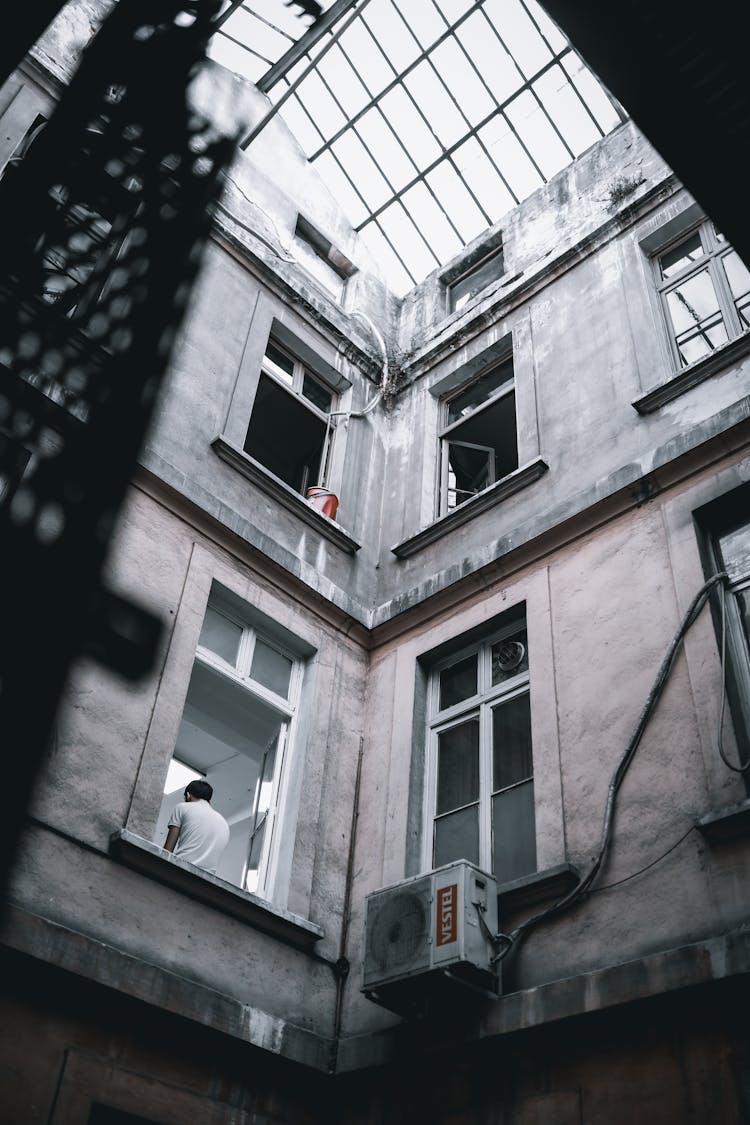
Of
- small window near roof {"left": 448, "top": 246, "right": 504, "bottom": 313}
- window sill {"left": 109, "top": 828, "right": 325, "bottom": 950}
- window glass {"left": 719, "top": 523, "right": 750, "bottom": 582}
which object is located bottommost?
window sill {"left": 109, "top": 828, "right": 325, "bottom": 950}

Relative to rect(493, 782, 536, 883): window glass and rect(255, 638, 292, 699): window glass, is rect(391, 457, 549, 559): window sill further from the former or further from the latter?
rect(493, 782, 536, 883): window glass

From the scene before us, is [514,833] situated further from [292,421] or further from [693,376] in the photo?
[292,421]

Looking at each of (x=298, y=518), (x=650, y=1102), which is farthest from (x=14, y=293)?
(x=298, y=518)

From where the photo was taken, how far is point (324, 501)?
10305 millimetres

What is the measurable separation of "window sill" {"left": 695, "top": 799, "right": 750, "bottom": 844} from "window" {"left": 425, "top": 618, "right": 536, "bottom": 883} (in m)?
1.54

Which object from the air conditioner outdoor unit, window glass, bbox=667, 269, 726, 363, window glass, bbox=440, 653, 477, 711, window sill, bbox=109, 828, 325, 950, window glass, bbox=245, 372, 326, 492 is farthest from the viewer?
window glass, bbox=245, 372, 326, 492

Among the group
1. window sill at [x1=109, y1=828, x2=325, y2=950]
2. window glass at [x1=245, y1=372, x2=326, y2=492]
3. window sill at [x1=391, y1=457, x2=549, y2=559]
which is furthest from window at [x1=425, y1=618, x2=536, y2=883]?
window glass at [x1=245, y1=372, x2=326, y2=492]

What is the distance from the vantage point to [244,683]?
27.6ft

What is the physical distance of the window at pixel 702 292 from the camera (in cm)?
906

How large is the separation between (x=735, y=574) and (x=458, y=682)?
2.68 meters

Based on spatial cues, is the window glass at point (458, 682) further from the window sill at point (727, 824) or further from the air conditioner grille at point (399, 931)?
the window sill at point (727, 824)

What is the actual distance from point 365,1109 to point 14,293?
6.14m

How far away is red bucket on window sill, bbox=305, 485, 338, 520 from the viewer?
1027 centimetres

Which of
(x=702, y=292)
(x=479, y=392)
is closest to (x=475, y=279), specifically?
(x=479, y=392)
